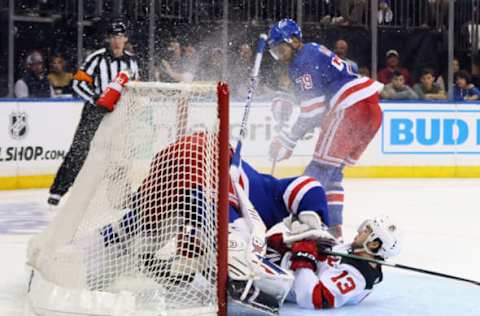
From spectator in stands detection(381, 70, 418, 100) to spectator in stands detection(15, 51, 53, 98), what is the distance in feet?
9.63

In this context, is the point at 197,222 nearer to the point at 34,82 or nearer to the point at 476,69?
the point at 34,82

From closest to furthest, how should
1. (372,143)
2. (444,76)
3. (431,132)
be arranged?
(372,143) < (431,132) < (444,76)

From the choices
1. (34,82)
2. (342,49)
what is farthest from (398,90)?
(34,82)

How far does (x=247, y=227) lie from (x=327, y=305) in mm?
425

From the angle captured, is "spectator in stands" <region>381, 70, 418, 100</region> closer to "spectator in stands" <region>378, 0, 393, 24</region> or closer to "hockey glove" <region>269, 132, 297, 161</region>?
"spectator in stands" <region>378, 0, 393, 24</region>

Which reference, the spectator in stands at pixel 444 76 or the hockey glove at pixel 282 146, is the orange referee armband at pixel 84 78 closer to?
the hockey glove at pixel 282 146

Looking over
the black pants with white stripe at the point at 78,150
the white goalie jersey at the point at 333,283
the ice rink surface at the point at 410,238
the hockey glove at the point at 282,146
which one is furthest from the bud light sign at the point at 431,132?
the white goalie jersey at the point at 333,283

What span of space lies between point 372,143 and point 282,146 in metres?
3.80

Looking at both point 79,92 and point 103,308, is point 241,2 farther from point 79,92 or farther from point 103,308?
Answer: point 103,308

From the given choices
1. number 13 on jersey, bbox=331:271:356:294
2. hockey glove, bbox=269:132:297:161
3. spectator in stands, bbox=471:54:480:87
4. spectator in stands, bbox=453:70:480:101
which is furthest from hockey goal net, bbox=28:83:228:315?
spectator in stands, bbox=471:54:480:87

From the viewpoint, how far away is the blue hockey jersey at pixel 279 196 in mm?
4250

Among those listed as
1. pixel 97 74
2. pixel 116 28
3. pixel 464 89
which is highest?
pixel 116 28

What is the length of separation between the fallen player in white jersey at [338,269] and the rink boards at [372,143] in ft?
15.6

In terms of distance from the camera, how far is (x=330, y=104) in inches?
236
